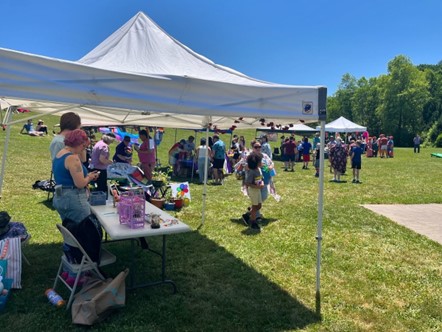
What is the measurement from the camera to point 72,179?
143 inches

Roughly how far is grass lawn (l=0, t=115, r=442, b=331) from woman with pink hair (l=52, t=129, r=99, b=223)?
1001 mm

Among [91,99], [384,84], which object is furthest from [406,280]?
[384,84]

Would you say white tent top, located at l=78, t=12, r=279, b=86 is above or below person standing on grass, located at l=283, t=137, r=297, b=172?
above

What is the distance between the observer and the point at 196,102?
3.76 m

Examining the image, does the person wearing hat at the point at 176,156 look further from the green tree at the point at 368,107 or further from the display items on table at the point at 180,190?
the green tree at the point at 368,107

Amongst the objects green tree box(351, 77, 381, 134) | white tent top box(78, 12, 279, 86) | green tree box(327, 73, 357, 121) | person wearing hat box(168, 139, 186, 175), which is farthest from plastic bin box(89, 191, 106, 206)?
green tree box(327, 73, 357, 121)

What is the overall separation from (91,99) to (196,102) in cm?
105

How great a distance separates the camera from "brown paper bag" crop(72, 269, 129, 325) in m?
3.30

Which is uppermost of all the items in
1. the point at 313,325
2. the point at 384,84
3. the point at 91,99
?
the point at 384,84

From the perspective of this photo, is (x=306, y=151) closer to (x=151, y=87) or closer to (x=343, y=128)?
(x=343, y=128)

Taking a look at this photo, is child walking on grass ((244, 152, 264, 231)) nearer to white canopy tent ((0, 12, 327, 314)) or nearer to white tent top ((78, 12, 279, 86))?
white tent top ((78, 12, 279, 86))

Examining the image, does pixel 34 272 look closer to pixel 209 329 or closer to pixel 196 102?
pixel 209 329

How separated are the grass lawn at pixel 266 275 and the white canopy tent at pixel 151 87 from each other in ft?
2.33

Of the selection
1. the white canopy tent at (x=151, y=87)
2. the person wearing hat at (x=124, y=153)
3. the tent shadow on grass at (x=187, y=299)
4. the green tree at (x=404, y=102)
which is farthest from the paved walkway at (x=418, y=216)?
the green tree at (x=404, y=102)
